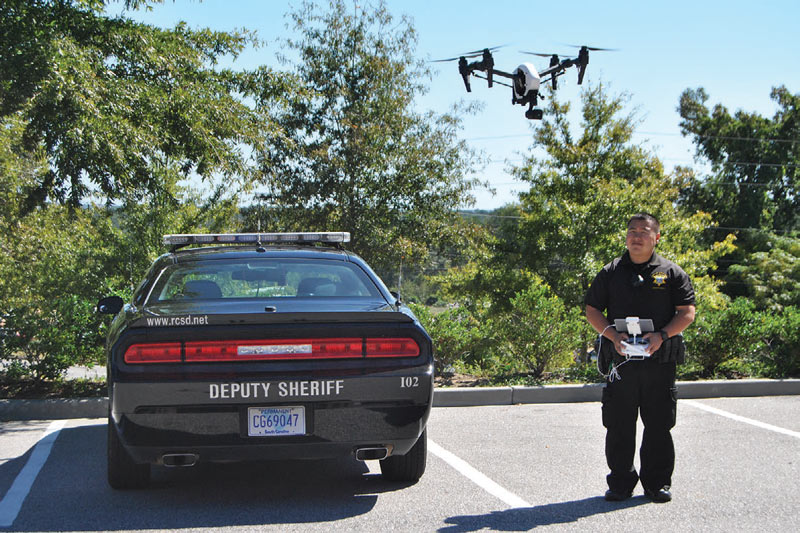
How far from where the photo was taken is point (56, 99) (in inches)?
287

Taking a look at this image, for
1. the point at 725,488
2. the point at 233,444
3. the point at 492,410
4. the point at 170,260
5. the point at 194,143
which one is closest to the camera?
the point at 233,444

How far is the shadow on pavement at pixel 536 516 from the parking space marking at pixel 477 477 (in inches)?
6.5

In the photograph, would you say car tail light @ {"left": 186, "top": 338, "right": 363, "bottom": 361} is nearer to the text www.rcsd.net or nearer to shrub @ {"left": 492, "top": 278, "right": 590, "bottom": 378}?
the text www.rcsd.net

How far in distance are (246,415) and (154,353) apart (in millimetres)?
600

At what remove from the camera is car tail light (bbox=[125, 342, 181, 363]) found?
4211mm

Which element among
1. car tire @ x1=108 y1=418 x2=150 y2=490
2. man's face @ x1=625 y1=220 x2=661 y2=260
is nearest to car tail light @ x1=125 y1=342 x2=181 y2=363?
car tire @ x1=108 y1=418 x2=150 y2=490

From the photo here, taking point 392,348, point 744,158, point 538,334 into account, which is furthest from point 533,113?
point 744,158

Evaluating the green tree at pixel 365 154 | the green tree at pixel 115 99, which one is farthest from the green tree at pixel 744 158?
the green tree at pixel 115 99

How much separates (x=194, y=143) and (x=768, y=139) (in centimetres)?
4615

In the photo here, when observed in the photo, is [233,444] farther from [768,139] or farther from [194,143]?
[768,139]

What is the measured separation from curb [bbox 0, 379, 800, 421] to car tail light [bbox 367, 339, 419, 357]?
12.8ft

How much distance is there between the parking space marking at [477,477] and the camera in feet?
15.6

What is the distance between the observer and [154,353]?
422 cm

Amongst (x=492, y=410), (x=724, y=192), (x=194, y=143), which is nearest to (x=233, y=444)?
(x=492, y=410)
